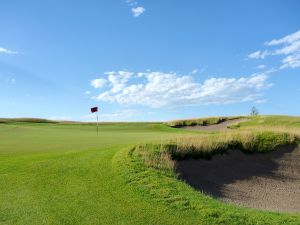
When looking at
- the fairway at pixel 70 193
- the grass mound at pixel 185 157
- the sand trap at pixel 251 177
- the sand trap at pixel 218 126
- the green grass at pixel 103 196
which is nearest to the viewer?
the fairway at pixel 70 193

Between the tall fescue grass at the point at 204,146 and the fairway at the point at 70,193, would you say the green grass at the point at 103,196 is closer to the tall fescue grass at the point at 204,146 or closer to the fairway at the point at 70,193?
the fairway at the point at 70,193

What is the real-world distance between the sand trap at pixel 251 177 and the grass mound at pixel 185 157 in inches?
16.8

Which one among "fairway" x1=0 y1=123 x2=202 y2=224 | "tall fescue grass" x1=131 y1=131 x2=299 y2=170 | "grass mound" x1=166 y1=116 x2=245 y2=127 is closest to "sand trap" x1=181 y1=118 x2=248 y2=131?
"grass mound" x1=166 y1=116 x2=245 y2=127

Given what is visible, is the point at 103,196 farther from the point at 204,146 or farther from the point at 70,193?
the point at 204,146

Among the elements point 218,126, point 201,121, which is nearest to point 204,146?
point 218,126

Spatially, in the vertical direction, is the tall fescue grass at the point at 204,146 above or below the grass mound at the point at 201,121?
below

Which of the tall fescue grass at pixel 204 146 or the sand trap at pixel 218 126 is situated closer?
the tall fescue grass at pixel 204 146

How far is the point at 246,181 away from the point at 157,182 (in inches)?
180

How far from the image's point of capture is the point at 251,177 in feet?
48.2

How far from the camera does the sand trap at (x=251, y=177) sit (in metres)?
12.7

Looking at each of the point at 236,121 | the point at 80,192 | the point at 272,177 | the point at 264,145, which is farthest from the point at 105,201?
the point at 236,121

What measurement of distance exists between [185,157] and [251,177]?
2634 mm

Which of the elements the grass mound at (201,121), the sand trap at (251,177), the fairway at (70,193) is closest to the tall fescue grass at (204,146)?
the sand trap at (251,177)

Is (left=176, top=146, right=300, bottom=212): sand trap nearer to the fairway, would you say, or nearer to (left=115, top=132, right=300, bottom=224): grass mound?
(left=115, top=132, right=300, bottom=224): grass mound
